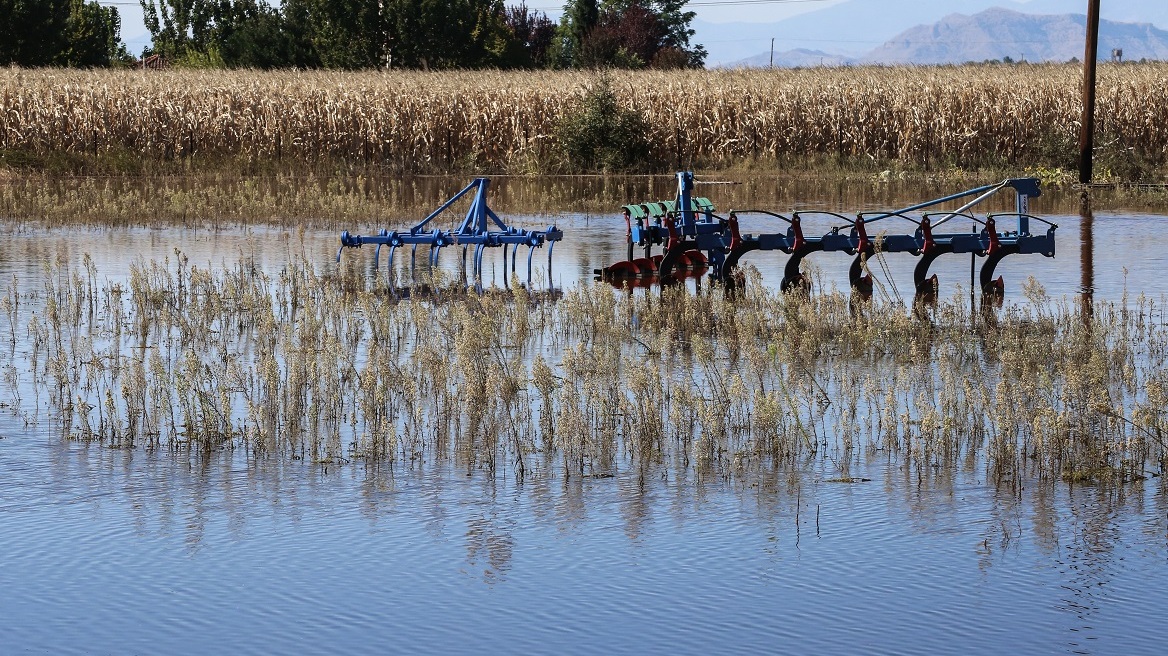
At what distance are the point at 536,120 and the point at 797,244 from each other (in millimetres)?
22897

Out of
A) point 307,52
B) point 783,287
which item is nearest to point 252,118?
point 783,287

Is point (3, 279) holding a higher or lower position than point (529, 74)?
lower

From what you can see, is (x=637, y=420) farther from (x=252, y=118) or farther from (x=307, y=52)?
(x=307, y=52)

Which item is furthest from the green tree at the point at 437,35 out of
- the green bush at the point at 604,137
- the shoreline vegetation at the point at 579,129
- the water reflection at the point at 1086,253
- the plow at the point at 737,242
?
the plow at the point at 737,242

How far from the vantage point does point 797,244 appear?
52.2 ft

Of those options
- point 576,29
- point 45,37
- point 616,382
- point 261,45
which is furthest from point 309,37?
point 616,382

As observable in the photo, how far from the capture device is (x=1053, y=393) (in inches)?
404

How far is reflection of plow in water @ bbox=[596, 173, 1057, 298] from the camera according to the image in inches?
616

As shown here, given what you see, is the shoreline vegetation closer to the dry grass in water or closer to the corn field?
the corn field

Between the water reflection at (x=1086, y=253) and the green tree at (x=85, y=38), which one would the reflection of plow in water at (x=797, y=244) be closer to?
the water reflection at (x=1086, y=253)

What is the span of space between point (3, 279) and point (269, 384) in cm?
816

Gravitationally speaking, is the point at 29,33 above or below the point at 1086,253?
above

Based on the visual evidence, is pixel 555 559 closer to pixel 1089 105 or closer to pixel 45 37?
pixel 1089 105

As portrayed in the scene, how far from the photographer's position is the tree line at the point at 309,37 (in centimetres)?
7125
